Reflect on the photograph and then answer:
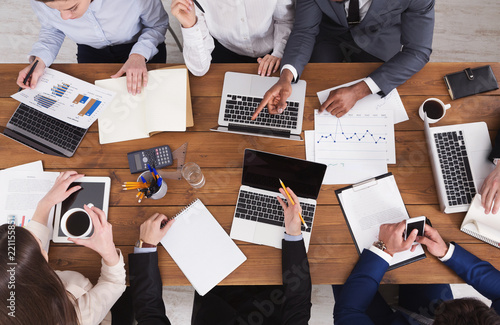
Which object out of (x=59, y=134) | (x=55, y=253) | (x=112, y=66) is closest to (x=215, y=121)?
(x=112, y=66)

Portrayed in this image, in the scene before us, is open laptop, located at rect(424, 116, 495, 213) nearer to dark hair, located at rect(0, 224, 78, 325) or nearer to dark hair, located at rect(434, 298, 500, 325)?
dark hair, located at rect(434, 298, 500, 325)

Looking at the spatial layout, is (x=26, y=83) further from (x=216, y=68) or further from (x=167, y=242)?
(x=167, y=242)

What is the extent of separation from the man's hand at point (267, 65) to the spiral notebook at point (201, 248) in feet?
2.25

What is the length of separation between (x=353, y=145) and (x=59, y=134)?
1.31 meters

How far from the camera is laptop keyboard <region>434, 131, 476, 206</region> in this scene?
1.27 m

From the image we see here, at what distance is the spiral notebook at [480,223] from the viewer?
1229 mm

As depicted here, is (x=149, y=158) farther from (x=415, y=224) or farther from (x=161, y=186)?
(x=415, y=224)

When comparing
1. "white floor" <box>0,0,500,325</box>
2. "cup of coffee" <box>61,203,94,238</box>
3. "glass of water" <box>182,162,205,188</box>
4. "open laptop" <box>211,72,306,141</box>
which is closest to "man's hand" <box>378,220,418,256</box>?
"open laptop" <box>211,72,306,141</box>

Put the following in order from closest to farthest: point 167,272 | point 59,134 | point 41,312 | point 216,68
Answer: point 41,312, point 167,272, point 59,134, point 216,68

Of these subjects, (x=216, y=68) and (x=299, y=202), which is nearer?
(x=299, y=202)

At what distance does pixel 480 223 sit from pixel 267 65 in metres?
1.13

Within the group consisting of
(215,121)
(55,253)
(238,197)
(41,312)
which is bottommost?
(55,253)

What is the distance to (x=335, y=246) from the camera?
129 cm

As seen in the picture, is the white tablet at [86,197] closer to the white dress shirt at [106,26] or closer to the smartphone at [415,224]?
the white dress shirt at [106,26]
